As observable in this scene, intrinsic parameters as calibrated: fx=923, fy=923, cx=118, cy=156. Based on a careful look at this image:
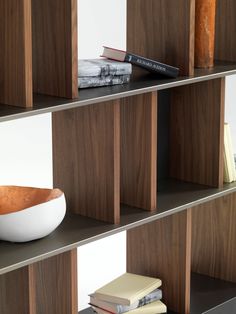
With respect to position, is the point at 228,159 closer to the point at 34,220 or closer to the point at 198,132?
the point at 198,132

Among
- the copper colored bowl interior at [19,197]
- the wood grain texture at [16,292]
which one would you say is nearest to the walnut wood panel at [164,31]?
the copper colored bowl interior at [19,197]

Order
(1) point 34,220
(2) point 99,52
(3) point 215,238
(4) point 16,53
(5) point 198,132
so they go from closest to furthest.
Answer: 1. (4) point 16,53
2. (1) point 34,220
3. (5) point 198,132
4. (3) point 215,238
5. (2) point 99,52

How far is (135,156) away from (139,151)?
0.03 meters

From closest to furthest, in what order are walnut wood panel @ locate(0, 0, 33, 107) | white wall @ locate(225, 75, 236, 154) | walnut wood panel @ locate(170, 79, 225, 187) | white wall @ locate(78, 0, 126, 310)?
walnut wood panel @ locate(0, 0, 33, 107)
walnut wood panel @ locate(170, 79, 225, 187)
white wall @ locate(78, 0, 126, 310)
white wall @ locate(225, 75, 236, 154)

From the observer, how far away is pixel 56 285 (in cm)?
287

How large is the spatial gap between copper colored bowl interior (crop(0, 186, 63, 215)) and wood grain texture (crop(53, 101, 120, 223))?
0.12m

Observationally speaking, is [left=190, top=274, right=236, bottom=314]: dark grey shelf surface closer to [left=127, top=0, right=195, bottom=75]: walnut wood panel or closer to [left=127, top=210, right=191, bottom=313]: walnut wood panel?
[left=127, top=210, right=191, bottom=313]: walnut wood panel

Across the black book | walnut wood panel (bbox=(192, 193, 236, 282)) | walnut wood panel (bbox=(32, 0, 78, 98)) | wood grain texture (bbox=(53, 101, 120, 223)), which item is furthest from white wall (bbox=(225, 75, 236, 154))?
walnut wood panel (bbox=(32, 0, 78, 98))

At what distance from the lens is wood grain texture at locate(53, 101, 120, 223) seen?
112 inches

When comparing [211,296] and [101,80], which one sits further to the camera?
[211,296]

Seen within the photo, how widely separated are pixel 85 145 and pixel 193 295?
2.98ft

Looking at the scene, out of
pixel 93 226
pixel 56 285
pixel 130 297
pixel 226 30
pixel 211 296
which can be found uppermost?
pixel 226 30

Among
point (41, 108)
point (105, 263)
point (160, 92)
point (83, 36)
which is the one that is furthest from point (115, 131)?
point (83, 36)

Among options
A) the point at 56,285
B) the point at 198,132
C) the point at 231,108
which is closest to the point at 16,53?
the point at 56,285
